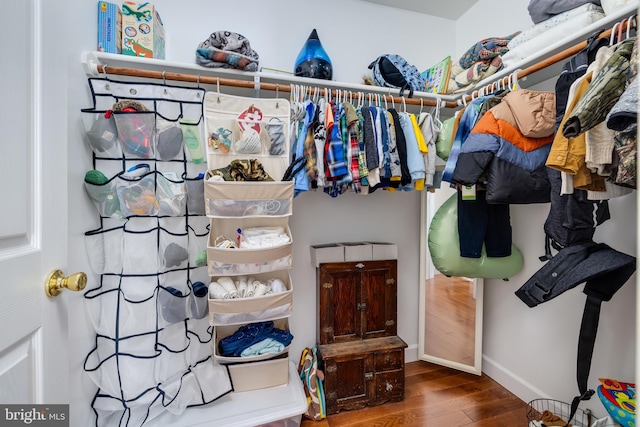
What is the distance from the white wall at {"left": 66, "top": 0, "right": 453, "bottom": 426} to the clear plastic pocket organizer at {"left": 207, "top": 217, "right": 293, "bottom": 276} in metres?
0.47

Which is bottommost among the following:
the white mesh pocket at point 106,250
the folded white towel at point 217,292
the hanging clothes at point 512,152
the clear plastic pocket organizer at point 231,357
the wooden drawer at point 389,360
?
the wooden drawer at point 389,360

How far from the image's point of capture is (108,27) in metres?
1.27

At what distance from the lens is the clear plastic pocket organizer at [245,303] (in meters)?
1.21

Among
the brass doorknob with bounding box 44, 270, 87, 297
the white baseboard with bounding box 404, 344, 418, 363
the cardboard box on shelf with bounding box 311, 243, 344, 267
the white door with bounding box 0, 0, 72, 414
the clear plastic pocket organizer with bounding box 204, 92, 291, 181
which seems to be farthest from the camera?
the white baseboard with bounding box 404, 344, 418, 363

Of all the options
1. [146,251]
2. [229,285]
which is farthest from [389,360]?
[146,251]

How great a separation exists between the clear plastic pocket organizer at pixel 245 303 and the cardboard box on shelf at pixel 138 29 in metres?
1.22

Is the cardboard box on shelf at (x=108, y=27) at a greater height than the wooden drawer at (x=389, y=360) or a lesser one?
greater

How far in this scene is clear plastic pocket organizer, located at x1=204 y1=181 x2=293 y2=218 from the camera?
1.17 meters

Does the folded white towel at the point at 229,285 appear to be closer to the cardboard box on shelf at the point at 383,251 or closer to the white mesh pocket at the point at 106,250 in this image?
the white mesh pocket at the point at 106,250

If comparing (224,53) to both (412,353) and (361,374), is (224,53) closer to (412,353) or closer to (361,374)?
(361,374)

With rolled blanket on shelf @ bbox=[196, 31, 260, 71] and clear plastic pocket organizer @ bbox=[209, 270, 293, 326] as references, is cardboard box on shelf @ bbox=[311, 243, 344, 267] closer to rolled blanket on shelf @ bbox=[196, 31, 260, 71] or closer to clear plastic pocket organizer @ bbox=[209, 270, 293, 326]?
clear plastic pocket organizer @ bbox=[209, 270, 293, 326]

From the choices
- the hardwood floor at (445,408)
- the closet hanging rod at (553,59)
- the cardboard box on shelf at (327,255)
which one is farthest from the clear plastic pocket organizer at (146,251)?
the closet hanging rod at (553,59)

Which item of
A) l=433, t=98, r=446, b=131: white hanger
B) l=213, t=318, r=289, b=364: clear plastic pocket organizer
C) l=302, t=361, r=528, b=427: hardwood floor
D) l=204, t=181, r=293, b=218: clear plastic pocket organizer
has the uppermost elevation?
l=433, t=98, r=446, b=131: white hanger

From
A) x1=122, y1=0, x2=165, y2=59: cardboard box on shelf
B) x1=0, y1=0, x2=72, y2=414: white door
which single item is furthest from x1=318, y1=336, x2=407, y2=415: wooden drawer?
x1=122, y1=0, x2=165, y2=59: cardboard box on shelf
